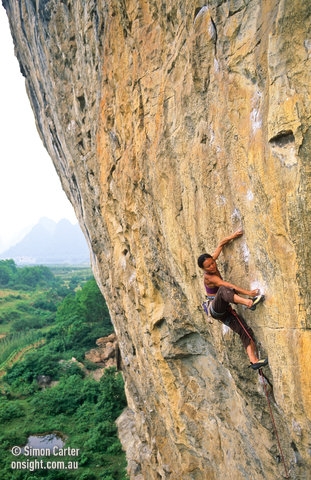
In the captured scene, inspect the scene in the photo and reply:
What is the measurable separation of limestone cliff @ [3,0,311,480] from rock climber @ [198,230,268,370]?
5.5 inches

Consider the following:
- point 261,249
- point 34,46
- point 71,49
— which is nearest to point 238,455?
point 261,249

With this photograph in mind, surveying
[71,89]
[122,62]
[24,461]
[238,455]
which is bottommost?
[24,461]

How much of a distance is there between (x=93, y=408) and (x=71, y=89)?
15.3m

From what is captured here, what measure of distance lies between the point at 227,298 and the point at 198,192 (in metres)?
1.45

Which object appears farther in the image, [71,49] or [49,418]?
[49,418]

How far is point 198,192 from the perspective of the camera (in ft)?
16.5

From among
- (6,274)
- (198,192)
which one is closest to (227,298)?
(198,192)

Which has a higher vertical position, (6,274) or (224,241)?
(224,241)

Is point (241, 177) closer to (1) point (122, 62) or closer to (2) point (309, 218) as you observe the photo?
(2) point (309, 218)

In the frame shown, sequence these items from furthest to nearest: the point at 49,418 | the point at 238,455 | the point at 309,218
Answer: the point at 49,418
the point at 238,455
the point at 309,218

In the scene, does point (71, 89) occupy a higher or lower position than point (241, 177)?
higher

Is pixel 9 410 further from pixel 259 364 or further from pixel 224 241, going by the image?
pixel 224 241

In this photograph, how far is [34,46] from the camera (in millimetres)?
11797

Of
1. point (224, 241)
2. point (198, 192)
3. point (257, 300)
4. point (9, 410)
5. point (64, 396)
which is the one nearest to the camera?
point (257, 300)
